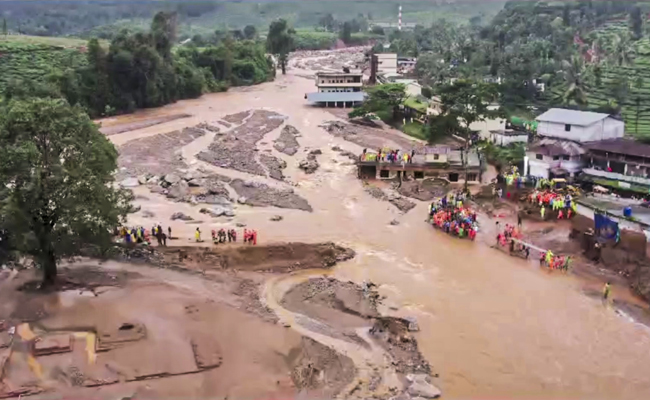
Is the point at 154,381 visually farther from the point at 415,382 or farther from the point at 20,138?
the point at 20,138

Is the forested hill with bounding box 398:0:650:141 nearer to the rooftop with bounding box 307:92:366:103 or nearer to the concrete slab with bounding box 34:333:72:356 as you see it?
the rooftop with bounding box 307:92:366:103

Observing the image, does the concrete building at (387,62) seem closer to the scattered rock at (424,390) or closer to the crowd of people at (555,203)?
the crowd of people at (555,203)

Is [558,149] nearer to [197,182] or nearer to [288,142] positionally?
[197,182]

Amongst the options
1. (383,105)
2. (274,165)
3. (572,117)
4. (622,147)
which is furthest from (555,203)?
(383,105)

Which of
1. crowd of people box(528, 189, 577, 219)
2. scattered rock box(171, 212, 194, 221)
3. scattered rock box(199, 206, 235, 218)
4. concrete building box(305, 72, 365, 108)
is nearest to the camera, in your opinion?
crowd of people box(528, 189, 577, 219)

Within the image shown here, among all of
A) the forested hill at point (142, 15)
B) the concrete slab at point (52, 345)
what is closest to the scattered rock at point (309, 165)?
the concrete slab at point (52, 345)

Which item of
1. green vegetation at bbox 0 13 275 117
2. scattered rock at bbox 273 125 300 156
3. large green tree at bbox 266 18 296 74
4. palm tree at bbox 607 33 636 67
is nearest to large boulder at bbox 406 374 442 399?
scattered rock at bbox 273 125 300 156

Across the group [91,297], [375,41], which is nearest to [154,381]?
[91,297]
